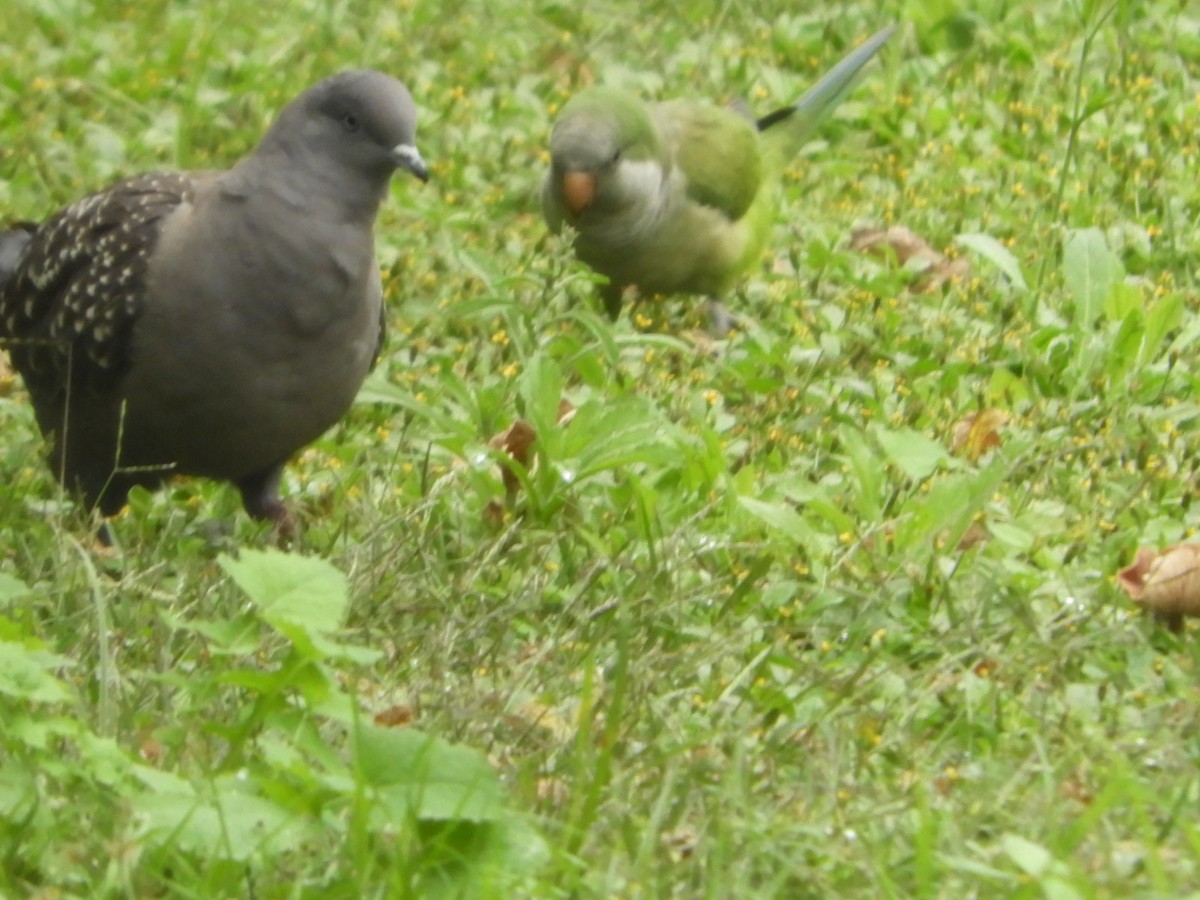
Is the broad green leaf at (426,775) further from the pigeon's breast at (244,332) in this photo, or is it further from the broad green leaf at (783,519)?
the pigeon's breast at (244,332)

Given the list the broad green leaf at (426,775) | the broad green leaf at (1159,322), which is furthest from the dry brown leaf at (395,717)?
the broad green leaf at (1159,322)

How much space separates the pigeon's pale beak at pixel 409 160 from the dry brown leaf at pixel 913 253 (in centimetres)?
218

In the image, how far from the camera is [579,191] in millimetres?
6414

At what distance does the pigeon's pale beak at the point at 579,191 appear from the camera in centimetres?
641

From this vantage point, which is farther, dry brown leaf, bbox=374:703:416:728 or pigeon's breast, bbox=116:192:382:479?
pigeon's breast, bbox=116:192:382:479

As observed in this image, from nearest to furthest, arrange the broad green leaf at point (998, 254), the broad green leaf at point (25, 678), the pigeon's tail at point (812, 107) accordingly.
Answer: the broad green leaf at point (25, 678) < the broad green leaf at point (998, 254) < the pigeon's tail at point (812, 107)

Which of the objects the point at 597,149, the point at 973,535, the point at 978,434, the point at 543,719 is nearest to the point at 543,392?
the point at 973,535

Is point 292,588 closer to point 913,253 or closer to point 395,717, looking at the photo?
point 395,717

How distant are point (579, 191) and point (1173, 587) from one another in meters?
2.71

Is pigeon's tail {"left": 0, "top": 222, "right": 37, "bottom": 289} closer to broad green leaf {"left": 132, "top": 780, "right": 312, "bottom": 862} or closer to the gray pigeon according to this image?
the gray pigeon

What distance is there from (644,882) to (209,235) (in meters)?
2.16

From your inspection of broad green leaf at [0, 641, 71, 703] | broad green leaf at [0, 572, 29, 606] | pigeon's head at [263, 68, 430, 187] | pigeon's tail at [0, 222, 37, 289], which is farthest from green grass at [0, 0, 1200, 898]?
pigeon's head at [263, 68, 430, 187]

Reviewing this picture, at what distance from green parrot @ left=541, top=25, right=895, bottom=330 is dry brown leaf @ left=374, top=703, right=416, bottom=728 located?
3.01 metres

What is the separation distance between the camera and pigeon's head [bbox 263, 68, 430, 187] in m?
4.78
